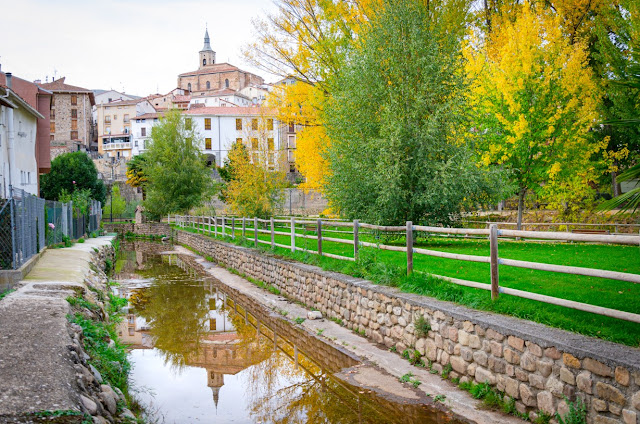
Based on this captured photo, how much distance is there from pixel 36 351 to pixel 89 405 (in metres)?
1.33

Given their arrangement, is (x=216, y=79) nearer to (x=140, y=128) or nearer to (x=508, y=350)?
(x=140, y=128)

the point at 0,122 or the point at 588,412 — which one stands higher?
the point at 0,122

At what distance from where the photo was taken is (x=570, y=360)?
4.92m

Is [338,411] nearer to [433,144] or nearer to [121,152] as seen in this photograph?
[433,144]

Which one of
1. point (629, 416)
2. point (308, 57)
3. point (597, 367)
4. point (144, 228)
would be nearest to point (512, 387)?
point (597, 367)

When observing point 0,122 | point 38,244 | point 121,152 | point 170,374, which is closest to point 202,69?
point 121,152

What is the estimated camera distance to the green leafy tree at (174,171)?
44.0 m

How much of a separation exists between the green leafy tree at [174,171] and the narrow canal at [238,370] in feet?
103

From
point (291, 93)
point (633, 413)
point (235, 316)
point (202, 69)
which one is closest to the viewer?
point (633, 413)

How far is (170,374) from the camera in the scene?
25.7ft

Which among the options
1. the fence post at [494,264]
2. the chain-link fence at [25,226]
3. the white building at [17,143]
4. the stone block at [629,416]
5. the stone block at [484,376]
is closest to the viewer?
the stone block at [629,416]

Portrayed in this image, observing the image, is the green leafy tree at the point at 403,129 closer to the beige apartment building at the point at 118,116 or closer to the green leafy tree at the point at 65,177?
the green leafy tree at the point at 65,177

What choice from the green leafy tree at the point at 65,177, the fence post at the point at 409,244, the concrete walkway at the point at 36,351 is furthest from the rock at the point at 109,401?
the green leafy tree at the point at 65,177

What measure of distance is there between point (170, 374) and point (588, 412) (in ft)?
17.9
